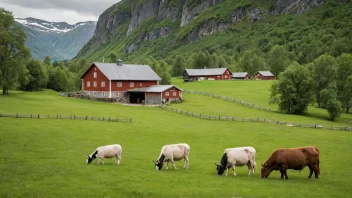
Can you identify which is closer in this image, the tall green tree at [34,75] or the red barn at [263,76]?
the tall green tree at [34,75]

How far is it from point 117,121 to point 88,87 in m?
37.8

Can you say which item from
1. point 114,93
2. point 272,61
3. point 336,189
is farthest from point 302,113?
point 272,61

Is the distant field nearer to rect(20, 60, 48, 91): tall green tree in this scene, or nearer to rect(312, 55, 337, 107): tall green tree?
rect(312, 55, 337, 107): tall green tree

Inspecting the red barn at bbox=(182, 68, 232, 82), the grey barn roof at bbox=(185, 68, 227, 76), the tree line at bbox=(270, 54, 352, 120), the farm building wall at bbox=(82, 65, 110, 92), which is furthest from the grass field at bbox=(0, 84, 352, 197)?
the grey barn roof at bbox=(185, 68, 227, 76)

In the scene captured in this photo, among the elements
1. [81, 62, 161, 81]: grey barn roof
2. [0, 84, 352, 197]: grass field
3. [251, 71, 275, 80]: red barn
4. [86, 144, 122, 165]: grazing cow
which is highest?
[251, 71, 275, 80]: red barn

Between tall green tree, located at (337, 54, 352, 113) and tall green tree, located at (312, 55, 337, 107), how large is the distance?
3.40 meters

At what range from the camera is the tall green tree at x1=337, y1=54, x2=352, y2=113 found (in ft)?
271

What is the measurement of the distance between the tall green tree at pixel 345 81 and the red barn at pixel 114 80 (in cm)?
4604

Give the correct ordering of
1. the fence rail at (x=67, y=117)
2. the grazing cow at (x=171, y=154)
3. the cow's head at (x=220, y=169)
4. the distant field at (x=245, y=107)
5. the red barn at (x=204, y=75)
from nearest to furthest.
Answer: the cow's head at (x=220, y=169)
the grazing cow at (x=171, y=154)
the fence rail at (x=67, y=117)
the distant field at (x=245, y=107)
the red barn at (x=204, y=75)

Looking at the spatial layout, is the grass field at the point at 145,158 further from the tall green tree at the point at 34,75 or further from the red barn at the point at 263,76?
the red barn at the point at 263,76

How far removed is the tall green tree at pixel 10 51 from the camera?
73.7 metres

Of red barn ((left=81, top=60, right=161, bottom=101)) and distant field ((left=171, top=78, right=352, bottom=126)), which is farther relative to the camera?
red barn ((left=81, top=60, right=161, bottom=101))

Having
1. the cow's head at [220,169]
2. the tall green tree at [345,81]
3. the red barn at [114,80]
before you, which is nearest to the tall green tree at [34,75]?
the red barn at [114,80]

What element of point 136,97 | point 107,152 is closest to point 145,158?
Answer: point 107,152
